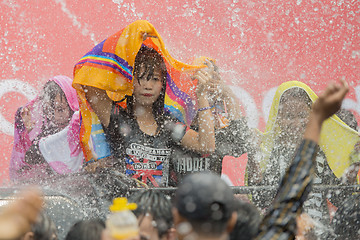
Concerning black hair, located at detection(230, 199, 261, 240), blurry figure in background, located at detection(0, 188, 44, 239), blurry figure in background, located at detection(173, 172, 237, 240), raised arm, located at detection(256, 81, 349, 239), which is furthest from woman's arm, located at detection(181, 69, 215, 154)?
blurry figure in background, located at detection(0, 188, 44, 239)

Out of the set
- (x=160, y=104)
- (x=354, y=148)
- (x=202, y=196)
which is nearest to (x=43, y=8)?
(x=160, y=104)

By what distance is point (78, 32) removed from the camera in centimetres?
441

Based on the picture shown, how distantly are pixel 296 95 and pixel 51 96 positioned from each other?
1706 millimetres

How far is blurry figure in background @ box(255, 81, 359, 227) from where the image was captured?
8.83 feet

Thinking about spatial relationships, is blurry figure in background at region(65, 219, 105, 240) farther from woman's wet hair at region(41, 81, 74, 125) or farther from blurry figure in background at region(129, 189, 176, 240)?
woman's wet hair at region(41, 81, 74, 125)

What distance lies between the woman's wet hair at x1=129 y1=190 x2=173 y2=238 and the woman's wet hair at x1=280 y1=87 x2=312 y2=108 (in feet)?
5.43

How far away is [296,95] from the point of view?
9.96ft

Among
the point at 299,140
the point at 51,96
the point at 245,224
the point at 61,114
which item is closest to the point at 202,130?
the point at 299,140

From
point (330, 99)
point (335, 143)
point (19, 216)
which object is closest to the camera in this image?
point (19, 216)

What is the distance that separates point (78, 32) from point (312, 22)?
7.56 feet

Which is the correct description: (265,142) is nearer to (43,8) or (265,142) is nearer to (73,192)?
(73,192)

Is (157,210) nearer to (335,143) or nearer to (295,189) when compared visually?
(295,189)

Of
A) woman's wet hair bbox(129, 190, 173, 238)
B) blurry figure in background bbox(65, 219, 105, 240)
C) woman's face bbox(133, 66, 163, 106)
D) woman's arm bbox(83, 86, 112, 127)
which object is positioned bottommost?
blurry figure in background bbox(65, 219, 105, 240)

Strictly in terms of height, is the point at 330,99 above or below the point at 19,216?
above
